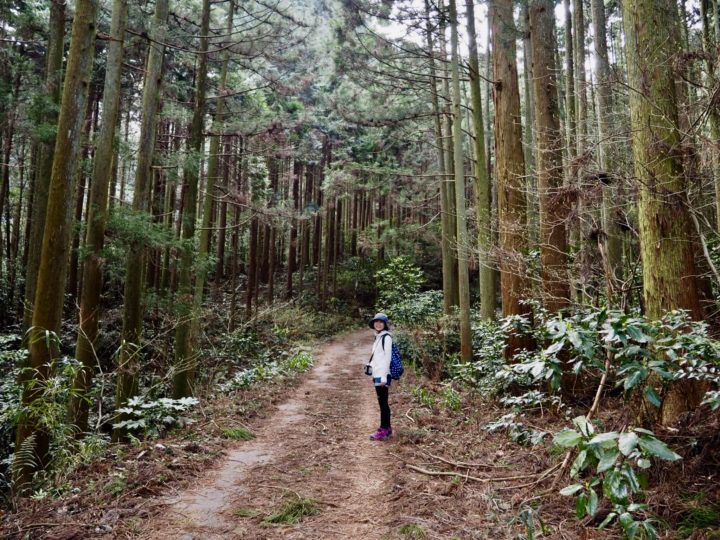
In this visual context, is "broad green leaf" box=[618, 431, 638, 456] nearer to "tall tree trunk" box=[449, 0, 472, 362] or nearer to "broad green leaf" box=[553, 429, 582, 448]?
"broad green leaf" box=[553, 429, 582, 448]

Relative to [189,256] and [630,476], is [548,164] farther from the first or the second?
[189,256]

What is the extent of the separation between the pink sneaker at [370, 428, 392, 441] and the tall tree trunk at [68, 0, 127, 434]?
16.5 feet

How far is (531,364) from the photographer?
2.93 m

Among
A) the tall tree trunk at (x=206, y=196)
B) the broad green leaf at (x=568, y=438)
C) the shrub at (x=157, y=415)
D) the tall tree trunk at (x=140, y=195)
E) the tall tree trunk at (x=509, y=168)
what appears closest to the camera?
the broad green leaf at (x=568, y=438)

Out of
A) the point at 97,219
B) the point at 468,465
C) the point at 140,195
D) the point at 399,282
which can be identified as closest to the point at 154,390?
the point at 140,195

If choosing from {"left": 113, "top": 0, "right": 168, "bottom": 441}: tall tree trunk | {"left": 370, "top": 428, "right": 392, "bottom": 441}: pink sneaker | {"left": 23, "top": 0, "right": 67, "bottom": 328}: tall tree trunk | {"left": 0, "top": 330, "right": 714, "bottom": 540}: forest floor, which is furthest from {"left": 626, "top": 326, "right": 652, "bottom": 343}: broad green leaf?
{"left": 23, "top": 0, "right": 67, "bottom": 328}: tall tree trunk

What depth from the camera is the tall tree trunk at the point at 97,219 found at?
7711 millimetres

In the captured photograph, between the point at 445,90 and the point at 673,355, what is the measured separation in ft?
43.6

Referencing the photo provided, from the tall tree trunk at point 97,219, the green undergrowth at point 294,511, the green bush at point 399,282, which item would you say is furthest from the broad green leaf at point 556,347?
the green bush at point 399,282

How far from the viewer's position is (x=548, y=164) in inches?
269

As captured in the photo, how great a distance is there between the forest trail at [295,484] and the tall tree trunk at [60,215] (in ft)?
8.16

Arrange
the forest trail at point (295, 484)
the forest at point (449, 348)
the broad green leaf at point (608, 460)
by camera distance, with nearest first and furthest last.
→ 1. the broad green leaf at point (608, 460)
2. the forest at point (449, 348)
3. the forest trail at point (295, 484)

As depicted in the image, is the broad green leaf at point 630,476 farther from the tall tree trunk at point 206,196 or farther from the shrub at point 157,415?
the tall tree trunk at point 206,196

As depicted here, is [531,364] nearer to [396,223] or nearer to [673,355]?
[673,355]
